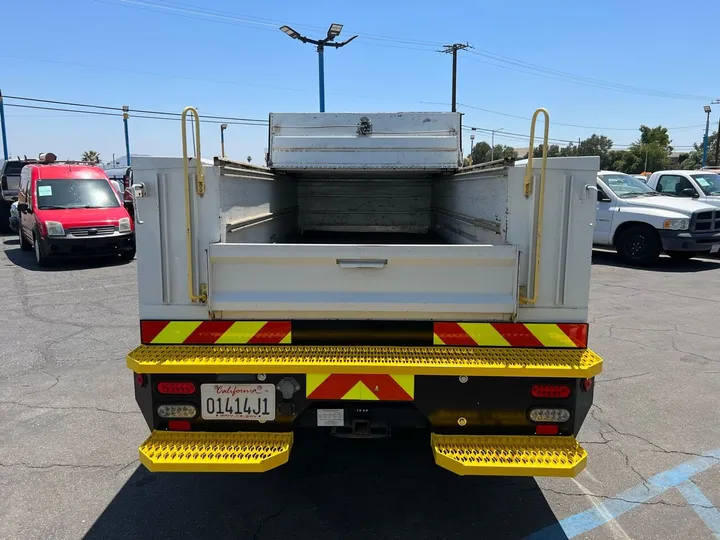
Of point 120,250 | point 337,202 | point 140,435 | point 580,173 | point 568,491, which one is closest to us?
point 580,173

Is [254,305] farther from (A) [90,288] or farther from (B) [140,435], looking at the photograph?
(A) [90,288]

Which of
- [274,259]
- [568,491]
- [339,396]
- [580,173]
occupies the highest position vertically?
[580,173]

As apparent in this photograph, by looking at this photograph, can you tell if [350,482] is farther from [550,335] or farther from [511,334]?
[550,335]

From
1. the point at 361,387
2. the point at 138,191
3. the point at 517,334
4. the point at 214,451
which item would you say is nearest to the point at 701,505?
the point at 517,334

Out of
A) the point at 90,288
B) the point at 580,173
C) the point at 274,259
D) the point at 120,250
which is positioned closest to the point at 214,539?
the point at 274,259

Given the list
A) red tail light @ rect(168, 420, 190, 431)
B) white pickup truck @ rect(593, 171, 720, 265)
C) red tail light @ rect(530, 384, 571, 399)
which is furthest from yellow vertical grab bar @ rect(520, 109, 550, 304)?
white pickup truck @ rect(593, 171, 720, 265)

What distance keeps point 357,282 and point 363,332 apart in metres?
0.30

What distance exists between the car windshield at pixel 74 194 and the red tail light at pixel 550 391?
12110 mm

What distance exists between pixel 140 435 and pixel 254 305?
6.35 ft

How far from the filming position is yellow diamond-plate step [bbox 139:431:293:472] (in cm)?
266

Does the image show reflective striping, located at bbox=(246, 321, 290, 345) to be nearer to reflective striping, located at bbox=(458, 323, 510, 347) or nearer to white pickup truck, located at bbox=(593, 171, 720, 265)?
reflective striping, located at bbox=(458, 323, 510, 347)

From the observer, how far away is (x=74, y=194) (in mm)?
12602

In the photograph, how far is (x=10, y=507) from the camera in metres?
3.13

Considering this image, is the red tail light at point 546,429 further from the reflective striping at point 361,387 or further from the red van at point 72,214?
the red van at point 72,214
